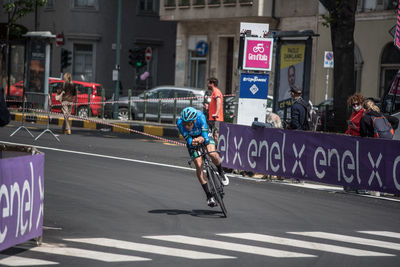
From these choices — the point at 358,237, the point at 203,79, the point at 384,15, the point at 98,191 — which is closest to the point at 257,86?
the point at 98,191

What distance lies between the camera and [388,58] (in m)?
38.1

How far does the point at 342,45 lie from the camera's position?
2533cm

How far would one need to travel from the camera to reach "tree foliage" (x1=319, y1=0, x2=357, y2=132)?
25016 mm

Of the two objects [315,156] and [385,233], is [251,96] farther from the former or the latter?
[385,233]

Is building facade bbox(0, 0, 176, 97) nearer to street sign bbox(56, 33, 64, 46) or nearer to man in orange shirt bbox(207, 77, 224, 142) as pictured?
street sign bbox(56, 33, 64, 46)

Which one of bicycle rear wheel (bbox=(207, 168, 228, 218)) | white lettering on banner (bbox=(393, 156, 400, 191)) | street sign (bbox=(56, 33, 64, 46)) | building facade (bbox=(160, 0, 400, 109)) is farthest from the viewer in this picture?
street sign (bbox=(56, 33, 64, 46))

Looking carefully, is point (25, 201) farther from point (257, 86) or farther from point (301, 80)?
point (301, 80)

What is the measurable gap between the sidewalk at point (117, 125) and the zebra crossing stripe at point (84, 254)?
799 inches

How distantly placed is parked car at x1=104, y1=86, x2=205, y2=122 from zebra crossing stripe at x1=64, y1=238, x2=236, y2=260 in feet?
74.8

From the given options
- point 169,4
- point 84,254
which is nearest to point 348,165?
point 84,254

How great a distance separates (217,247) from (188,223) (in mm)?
1830

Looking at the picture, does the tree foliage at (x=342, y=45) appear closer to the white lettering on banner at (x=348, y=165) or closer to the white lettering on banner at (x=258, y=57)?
the white lettering on banner at (x=258, y=57)

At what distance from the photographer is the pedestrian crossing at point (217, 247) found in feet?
31.2

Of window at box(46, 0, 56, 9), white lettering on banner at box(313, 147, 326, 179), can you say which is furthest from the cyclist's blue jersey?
window at box(46, 0, 56, 9)
